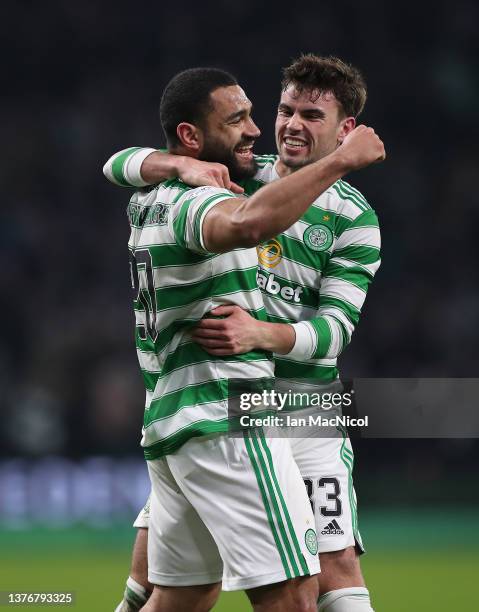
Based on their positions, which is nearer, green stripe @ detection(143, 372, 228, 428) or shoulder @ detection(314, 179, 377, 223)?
green stripe @ detection(143, 372, 228, 428)

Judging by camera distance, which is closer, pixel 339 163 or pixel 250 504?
pixel 339 163

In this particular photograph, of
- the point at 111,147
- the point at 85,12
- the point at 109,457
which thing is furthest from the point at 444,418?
the point at 85,12

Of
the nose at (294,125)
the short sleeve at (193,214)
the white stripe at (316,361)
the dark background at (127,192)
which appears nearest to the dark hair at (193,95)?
the short sleeve at (193,214)

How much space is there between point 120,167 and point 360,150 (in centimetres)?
117

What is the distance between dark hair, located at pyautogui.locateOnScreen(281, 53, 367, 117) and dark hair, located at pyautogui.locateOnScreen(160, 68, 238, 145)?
731 millimetres

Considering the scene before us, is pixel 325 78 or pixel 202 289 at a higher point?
pixel 325 78

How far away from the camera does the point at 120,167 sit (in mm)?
4184

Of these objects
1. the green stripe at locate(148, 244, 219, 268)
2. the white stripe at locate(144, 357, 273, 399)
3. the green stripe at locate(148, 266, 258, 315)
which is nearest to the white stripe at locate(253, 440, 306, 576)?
the white stripe at locate(144, 357, 273, 399)

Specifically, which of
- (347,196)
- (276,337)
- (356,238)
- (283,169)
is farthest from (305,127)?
(276,337)

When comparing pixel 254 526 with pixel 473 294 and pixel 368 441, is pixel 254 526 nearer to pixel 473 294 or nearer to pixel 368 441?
pixel 368 441

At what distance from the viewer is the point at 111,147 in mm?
12234

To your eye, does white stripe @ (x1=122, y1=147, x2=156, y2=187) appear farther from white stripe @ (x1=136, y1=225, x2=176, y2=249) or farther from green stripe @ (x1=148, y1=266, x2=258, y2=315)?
green stripe @ (x1=148, y1=266, x2=258, y2=315)

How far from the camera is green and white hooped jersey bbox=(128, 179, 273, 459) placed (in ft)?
11.5

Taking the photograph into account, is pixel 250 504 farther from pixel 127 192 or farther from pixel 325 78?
pixel 127 192
